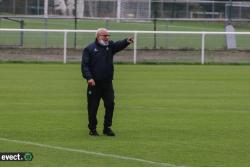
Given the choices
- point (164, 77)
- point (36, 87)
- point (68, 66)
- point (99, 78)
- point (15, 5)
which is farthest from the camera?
point (15, 5)

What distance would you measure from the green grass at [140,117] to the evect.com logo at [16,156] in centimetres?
14

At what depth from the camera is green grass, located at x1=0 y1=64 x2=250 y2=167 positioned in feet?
43.3

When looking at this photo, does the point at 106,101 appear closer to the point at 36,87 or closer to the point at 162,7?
the point at 36,87

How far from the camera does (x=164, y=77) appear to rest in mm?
29031

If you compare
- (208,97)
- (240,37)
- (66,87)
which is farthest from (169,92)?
(240,37)

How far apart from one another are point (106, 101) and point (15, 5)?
35.7 metres

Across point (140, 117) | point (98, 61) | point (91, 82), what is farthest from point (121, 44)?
point (140, 117)

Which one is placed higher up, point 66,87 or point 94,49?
point 94,49

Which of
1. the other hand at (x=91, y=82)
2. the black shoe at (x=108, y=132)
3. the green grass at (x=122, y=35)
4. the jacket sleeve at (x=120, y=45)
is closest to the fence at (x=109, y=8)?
the green grass at (x=122, y=35)

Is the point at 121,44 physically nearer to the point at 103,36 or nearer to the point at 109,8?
the point at 103,36

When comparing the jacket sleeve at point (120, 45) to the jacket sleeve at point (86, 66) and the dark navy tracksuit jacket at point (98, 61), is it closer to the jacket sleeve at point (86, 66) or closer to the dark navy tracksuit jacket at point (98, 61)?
the dark navy tracksuit jacket at point (98, 61)

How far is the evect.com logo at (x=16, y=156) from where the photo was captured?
1239 centimetres

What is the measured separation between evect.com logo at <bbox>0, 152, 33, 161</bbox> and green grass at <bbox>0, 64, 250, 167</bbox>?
0.46ft

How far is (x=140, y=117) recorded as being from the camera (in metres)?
18.3
